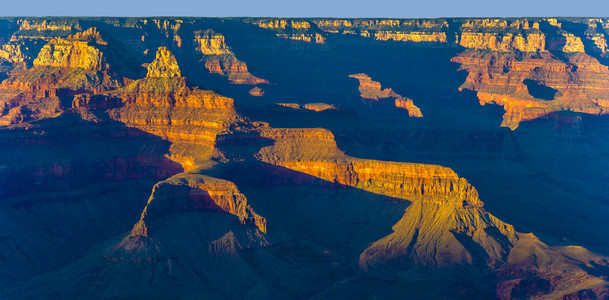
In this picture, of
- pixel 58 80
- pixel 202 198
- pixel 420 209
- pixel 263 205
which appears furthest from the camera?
pixel 58 80

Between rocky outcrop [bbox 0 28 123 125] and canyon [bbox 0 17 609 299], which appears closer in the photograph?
canyon [bbox 0 17 609 299]

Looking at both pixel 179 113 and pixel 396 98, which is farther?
pixel 396 98

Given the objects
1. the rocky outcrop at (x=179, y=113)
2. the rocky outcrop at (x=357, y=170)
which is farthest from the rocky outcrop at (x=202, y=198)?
the rocky outcrop at (x=357, y=170)

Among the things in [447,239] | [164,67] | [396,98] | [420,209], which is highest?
[164,67]

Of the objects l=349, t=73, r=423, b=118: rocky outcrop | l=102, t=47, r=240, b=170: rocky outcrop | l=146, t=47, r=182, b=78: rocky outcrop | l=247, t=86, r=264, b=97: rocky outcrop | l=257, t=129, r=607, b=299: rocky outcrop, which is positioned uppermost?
l=146, t=47, r=182, b=78: rocky outcrop

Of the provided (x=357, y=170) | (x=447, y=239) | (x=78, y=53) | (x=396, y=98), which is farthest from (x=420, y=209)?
(x=396, y=98)

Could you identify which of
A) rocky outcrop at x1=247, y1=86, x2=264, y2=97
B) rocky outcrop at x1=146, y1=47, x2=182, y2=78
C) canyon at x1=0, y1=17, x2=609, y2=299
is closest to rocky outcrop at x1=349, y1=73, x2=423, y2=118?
rocky outcrop at x1=247, y1=86, x2=264, y2=97

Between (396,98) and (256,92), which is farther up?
(256,92)

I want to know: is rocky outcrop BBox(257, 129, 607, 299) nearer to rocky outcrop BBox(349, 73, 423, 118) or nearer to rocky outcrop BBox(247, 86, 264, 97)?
rocky outcrop BBox(349, 73, 423, 118)

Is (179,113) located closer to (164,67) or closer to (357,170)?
(164,67)

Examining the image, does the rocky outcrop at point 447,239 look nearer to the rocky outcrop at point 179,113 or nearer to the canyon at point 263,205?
the canyon at point 263,205

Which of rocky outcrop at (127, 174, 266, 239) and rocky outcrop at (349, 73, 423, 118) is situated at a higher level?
rocky outcrop at (127, 174, 266, 239)

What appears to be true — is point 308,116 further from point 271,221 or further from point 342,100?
Result: point 342,100
